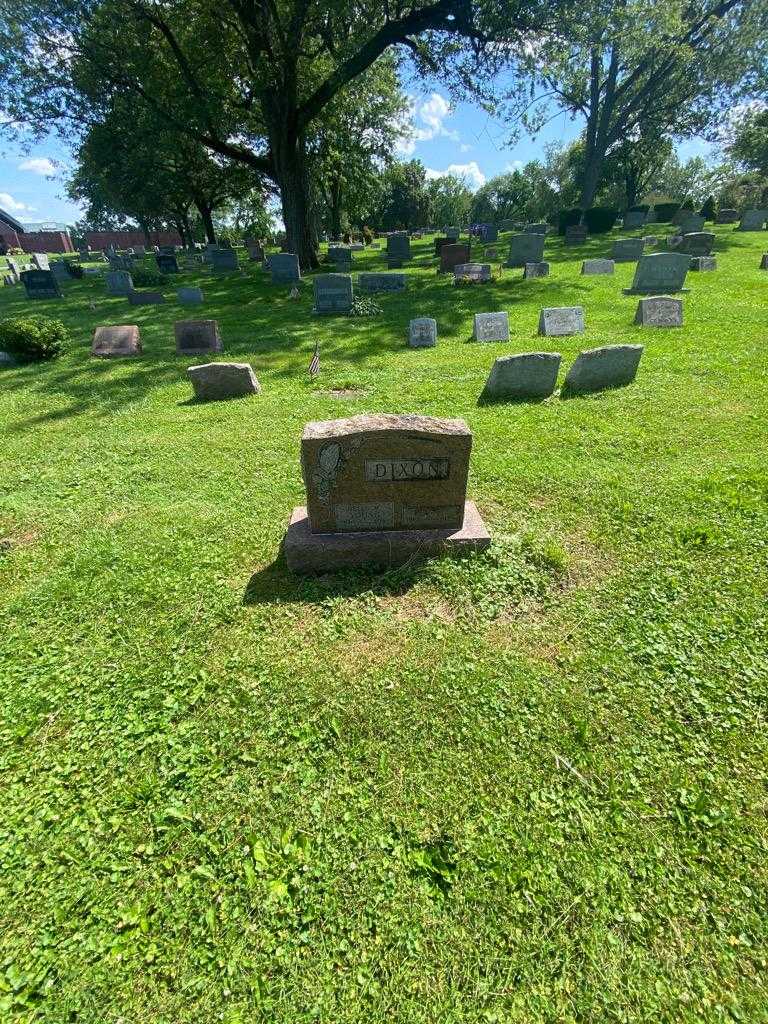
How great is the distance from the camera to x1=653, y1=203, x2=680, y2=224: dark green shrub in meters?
35.6

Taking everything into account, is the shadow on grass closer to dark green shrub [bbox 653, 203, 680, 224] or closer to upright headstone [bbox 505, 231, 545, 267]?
upright headstone [bbox 505, 231, 545, 267]

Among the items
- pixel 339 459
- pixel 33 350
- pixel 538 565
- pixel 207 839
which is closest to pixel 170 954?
pixel 207 839

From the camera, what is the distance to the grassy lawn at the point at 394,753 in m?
1.83

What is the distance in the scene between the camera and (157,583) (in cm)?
385

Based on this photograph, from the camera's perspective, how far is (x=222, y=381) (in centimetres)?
796

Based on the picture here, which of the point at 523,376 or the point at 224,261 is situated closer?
the point at 523,376

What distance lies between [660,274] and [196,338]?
12.4 meters

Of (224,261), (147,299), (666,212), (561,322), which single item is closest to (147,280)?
(224,261)

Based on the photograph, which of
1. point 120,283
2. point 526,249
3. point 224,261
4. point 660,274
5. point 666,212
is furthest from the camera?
point 666,212

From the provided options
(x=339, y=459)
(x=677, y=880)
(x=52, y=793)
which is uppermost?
(x=339, y=459)

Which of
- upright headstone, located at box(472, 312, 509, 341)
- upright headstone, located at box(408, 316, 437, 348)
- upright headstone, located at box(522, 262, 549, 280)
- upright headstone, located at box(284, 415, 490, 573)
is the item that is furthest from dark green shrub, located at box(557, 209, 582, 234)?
upright headstone, located at box(284, 415, 490, 573)

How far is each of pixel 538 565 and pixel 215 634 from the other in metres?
2.55

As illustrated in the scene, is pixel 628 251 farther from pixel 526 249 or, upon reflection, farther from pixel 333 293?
pixel 333 293

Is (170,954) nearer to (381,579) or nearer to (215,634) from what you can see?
(215,634)
